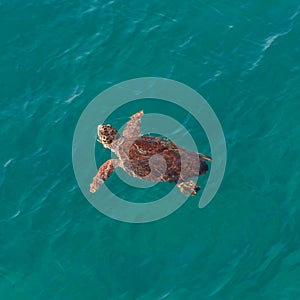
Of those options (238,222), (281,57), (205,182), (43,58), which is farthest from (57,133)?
(281,57)

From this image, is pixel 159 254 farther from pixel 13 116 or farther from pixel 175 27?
pixel 175 27

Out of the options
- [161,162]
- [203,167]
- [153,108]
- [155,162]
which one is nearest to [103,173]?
[155,162]

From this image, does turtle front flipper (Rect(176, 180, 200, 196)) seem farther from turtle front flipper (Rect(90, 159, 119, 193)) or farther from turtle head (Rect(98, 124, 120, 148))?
turtle head (Rect(98, 124, 120, 148))

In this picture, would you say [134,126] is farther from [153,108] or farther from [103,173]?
[103,173]

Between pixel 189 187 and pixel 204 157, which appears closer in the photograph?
pixel 189 187

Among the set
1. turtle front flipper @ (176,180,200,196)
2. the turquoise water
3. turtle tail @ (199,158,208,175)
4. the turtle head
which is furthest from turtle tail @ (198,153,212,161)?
the turtle head

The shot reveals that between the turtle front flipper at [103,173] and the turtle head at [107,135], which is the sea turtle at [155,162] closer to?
the turtle front flipper at [103,173]
